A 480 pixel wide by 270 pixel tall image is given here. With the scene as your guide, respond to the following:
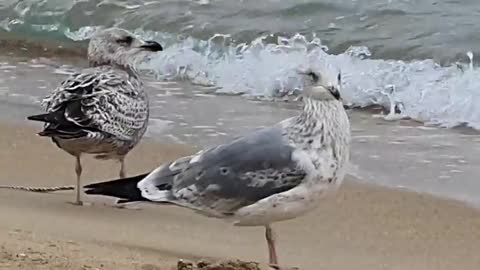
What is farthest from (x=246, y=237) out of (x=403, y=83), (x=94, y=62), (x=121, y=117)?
(x=403, y=83)

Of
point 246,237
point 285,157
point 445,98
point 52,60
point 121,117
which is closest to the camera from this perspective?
point 285,157

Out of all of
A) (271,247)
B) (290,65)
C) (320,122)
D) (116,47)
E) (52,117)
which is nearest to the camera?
(320,122)

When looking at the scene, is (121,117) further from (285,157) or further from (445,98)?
(445,98)

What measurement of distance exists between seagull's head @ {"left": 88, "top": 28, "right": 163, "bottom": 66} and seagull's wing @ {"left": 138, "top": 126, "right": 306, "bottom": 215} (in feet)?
6.36

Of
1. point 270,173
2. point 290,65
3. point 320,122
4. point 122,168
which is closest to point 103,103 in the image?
point 122,168

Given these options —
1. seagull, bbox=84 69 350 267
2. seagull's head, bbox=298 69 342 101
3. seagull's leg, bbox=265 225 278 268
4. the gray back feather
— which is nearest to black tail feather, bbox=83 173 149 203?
seagull, bbox=84 69 350 267

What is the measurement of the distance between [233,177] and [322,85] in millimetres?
501

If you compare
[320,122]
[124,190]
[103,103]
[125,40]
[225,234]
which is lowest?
[225,234]

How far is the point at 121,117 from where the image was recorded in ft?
20.1

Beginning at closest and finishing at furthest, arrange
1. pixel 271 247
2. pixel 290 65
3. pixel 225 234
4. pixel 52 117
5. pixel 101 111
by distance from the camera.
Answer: pixel 271 247
pixel 225 234
pixel 52 117
pixel 101 111
pixel 290 65

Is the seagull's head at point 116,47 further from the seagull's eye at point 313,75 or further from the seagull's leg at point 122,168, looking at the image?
the seagull's eye at point 313,75

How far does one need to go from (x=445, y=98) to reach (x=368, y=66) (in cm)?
147

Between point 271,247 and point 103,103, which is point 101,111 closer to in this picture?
point 103,103

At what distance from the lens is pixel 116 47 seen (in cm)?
659
